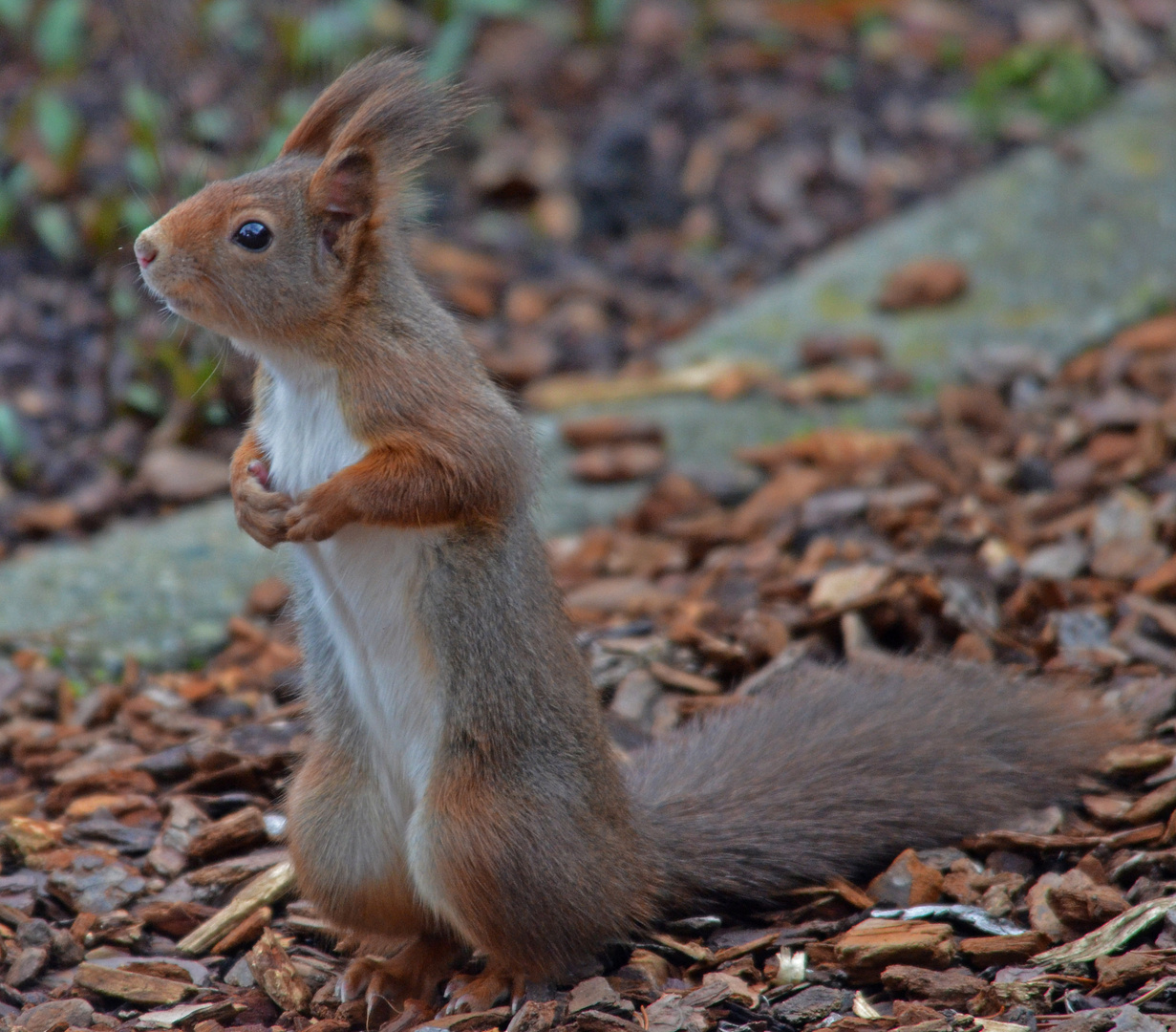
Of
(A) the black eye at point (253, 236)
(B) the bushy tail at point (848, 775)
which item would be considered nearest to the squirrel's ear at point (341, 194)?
(A) the black eye at point (253, 236)

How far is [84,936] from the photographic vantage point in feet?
11.9

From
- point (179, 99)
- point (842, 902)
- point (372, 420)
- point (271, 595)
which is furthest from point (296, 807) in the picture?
point (179, 99)

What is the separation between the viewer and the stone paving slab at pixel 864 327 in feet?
17.8

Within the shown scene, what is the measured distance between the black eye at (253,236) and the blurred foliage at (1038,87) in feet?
20.2

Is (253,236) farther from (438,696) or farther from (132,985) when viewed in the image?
(132,985)

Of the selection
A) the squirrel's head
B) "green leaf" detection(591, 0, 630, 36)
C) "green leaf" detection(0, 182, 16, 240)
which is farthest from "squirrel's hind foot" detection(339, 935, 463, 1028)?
"green leaf" detection(591, 0, 630, 36)

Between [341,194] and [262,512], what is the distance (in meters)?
0.77

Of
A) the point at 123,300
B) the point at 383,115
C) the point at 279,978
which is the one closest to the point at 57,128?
the point at 123,300

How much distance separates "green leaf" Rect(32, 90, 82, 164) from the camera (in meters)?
7.26

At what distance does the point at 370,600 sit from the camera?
344 cm

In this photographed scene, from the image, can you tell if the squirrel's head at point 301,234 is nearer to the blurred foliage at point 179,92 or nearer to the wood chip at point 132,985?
the wood chip at point 132,985

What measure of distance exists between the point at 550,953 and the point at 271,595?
2.45 metres

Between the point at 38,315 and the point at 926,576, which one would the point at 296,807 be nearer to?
the point at 926,576

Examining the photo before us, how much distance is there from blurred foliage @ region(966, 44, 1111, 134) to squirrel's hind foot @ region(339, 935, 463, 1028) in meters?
6.52
